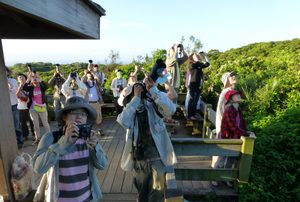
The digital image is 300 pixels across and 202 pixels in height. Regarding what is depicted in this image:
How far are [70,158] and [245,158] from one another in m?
2.51

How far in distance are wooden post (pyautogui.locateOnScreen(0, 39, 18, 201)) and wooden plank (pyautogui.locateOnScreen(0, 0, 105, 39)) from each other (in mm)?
681

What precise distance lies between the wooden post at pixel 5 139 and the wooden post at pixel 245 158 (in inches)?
114

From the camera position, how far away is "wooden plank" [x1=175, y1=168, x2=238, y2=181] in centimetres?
380

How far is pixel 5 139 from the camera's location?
265cm

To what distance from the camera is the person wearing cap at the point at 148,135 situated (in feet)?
9.54

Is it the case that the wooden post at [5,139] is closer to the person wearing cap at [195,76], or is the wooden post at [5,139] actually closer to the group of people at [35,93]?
the group of people at [35,93]

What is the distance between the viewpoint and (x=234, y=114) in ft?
13.0

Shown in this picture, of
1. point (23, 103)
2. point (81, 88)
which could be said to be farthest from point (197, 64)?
point (23, 103)

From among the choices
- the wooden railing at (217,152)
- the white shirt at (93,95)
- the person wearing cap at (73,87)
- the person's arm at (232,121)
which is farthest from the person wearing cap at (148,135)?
the white shirt at (93,95)

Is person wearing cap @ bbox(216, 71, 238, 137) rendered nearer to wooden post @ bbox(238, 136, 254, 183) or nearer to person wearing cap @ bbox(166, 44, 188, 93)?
wooden post @ bbox(238, 136, 254, 183)

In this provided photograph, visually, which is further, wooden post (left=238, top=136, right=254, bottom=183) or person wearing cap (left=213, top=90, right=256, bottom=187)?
person wearing cap (left=213, top=90, right=256, bottom=187)

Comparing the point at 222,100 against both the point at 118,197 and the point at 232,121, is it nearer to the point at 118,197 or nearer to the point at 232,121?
the point at 232,121

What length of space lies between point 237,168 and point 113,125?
4421 millimetres

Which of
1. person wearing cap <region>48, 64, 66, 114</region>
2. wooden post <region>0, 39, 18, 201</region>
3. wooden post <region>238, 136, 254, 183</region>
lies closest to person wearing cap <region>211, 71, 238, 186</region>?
wooden post <region>238, 136, 254, 183</region>
